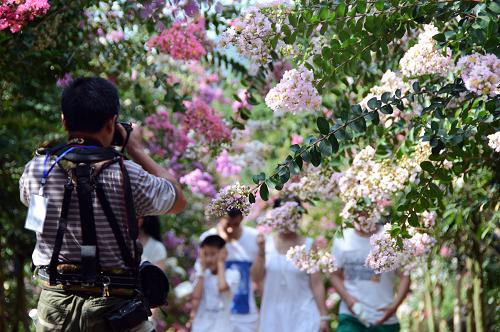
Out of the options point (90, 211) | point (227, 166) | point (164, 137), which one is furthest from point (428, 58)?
point (227, 166)

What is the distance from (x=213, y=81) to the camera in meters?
9.54

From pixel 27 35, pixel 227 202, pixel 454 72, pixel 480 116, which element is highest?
pixel 27 35

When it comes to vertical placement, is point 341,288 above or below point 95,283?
above

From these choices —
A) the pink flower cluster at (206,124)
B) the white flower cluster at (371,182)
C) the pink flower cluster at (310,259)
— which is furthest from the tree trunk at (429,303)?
the white flower cluster at (371,182)

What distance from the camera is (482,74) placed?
126 inches

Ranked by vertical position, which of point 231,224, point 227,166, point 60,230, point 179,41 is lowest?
point 60,230

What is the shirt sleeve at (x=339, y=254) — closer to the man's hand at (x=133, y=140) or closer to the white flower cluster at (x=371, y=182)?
the white flower cluster at (x=371, y=182)

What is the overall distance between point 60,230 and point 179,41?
2249 mm

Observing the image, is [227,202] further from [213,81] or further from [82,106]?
[213,81]

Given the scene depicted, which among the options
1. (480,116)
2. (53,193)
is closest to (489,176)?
(480,116)

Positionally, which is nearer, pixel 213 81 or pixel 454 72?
pixel 454 72

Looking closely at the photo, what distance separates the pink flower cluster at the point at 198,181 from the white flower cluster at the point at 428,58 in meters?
3.76

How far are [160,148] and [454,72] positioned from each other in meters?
3.99

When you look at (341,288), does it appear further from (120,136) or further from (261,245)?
(120,136)
